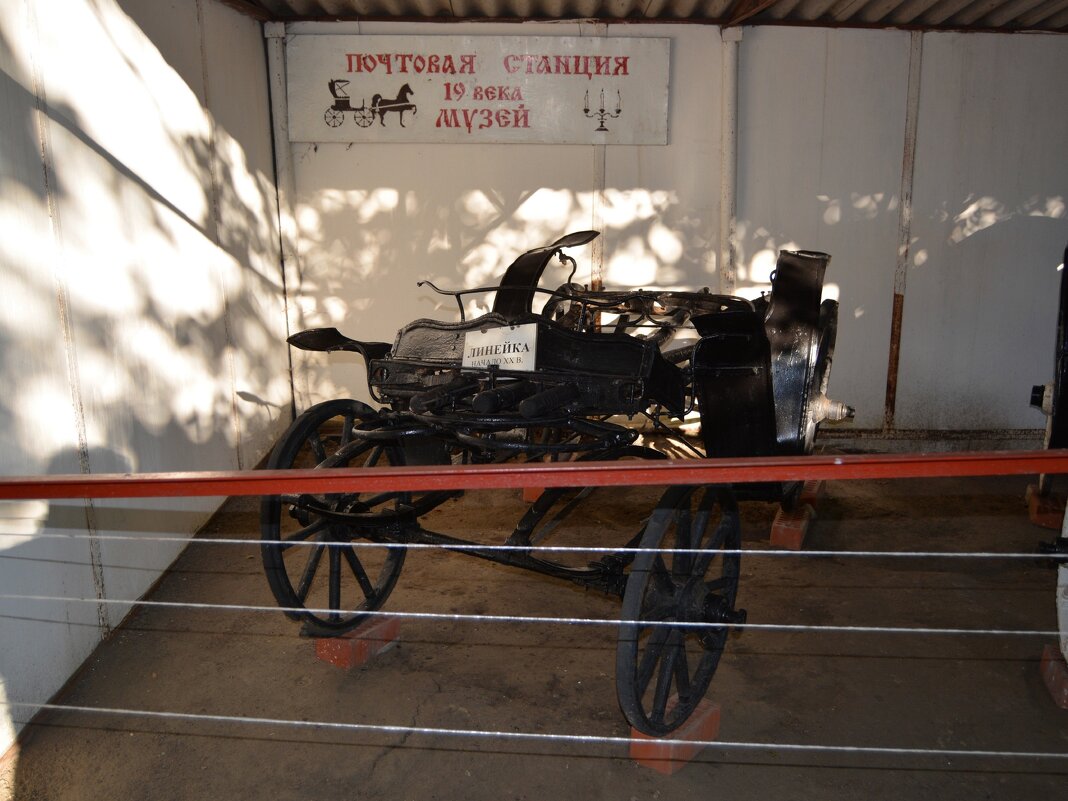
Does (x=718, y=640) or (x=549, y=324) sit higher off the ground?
(x=549, y=324)

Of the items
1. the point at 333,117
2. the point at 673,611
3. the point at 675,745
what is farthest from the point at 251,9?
the point at 675,745

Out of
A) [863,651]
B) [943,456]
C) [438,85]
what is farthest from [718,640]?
[438,85]

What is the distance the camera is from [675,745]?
9.36 ft

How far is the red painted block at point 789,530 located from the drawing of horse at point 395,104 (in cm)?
420

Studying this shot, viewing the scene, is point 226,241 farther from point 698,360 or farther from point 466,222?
point 698,360

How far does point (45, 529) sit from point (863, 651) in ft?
11.2

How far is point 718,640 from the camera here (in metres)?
3.17

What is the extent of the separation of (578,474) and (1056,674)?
276 centimetres

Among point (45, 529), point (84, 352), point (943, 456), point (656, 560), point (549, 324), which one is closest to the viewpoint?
point (943, 456)

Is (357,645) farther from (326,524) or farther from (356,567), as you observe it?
(326,524)

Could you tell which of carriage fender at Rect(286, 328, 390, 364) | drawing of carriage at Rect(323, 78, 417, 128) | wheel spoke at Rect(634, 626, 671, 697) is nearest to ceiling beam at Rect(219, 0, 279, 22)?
drawing of carriage at Rect(323, 78, 417, 128)

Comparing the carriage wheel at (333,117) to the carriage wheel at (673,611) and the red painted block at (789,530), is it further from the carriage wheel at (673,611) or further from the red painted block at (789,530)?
the carriage wheel at (673,611)

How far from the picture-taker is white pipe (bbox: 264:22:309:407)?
21.5ft

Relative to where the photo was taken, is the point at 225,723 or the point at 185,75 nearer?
the point at 225,723
